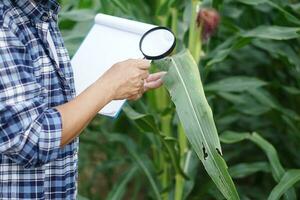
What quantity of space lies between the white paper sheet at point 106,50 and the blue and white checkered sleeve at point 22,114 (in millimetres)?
211

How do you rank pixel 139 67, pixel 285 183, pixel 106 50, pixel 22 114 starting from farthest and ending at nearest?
pixel 285 183 < pixel 106 50 < pixel 139 67 < pixel 22 114

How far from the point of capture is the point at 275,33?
158 cm

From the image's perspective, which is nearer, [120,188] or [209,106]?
[209,106]

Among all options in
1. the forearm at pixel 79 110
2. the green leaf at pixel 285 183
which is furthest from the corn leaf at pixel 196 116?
the green leaf at pixel 285 183

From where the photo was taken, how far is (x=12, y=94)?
93cm

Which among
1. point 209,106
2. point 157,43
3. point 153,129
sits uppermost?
point 157,43

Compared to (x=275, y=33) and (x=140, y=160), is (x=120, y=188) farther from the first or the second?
(x=275, y=33)

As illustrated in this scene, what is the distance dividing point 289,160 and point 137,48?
1.01m

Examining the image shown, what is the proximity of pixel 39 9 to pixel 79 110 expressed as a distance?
0.60 ft

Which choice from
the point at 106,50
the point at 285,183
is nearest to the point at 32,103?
the point at 106,50

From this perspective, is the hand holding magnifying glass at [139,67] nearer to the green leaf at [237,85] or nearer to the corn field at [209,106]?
the corn field at [209,106]

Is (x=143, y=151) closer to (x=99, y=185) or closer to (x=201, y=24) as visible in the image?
(x=201, y=24)

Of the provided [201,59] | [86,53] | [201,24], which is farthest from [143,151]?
[86,53]

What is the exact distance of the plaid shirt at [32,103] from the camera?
3.06ft
